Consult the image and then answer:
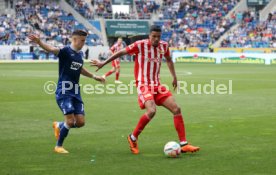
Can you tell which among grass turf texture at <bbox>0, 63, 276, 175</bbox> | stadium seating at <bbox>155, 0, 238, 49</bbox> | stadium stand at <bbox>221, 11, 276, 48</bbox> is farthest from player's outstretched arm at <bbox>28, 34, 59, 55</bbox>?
stadium seating at <bbox>155, 0, 238, 49</bbox>

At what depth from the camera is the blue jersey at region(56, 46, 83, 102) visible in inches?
431

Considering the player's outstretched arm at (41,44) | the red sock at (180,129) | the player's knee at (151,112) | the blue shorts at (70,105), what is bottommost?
the red sock at (180,129)

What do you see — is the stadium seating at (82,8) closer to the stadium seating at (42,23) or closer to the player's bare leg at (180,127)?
the stadium seating at (42,23)

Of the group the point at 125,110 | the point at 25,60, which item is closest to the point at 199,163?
the point at 125,110

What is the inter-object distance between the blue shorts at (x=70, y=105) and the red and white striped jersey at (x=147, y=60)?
1146 millimetres

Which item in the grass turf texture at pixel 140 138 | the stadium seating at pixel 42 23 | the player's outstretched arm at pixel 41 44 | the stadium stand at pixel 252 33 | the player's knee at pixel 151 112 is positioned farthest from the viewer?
the stadium stand at pixel 252 33

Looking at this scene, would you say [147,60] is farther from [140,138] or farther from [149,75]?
[140,138]

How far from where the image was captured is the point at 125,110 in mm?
18094

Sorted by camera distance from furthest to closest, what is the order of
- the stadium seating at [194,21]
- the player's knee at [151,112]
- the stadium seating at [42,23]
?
the stadium seating at [194,21]
the stadium seating at [42,23]
the player's knee at [151,112]

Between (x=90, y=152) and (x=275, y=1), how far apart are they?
64.7 meters

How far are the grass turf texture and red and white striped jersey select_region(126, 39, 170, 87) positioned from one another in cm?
123

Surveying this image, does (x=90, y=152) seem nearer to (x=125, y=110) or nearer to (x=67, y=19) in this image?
(x=125, y=110)

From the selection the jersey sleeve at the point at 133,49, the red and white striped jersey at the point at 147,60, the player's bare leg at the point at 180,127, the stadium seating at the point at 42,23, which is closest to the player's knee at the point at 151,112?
the player's bare leg at the point at 180,127

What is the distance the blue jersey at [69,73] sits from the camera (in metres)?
11.0
